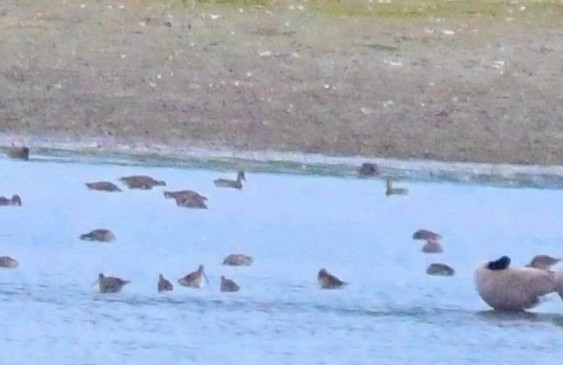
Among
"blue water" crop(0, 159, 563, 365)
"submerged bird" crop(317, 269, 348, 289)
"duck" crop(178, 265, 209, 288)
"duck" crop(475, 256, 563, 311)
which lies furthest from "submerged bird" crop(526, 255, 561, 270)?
"duck" crop(178, 265, 209, 288)

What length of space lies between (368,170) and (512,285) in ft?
13.7

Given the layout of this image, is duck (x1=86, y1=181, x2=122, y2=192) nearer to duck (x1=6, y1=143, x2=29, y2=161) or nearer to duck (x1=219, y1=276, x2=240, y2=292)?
duck (x1=6, y1=143, x2=29, y2=161)

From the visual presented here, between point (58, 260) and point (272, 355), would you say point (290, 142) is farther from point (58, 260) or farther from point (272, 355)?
point (272, 355)

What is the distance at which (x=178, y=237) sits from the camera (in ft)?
34.6

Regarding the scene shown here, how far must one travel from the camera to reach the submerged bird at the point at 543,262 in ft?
32.2

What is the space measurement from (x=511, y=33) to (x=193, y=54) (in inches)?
96.9

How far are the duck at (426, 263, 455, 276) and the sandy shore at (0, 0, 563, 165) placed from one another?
4.01 m

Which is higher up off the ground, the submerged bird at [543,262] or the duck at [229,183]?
the duck at [229,183]

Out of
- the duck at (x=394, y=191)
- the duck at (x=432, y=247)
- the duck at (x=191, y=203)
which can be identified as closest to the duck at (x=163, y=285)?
the duck at (x=432, y=247)

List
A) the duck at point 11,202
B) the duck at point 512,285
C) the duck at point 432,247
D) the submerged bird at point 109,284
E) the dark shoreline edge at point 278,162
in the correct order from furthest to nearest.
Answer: the dark shoreline edge at point 278,162
the duck at point 11,202
the duck at point 432,247
the submerged bird at point 109,284
the duck at point 512,285

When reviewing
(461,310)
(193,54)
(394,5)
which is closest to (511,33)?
(394,5)

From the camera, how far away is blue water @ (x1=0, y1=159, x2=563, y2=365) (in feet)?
27.8

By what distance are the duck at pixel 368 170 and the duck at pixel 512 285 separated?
3.99 metres

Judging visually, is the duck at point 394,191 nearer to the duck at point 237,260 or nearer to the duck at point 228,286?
the duck at point 237,260
